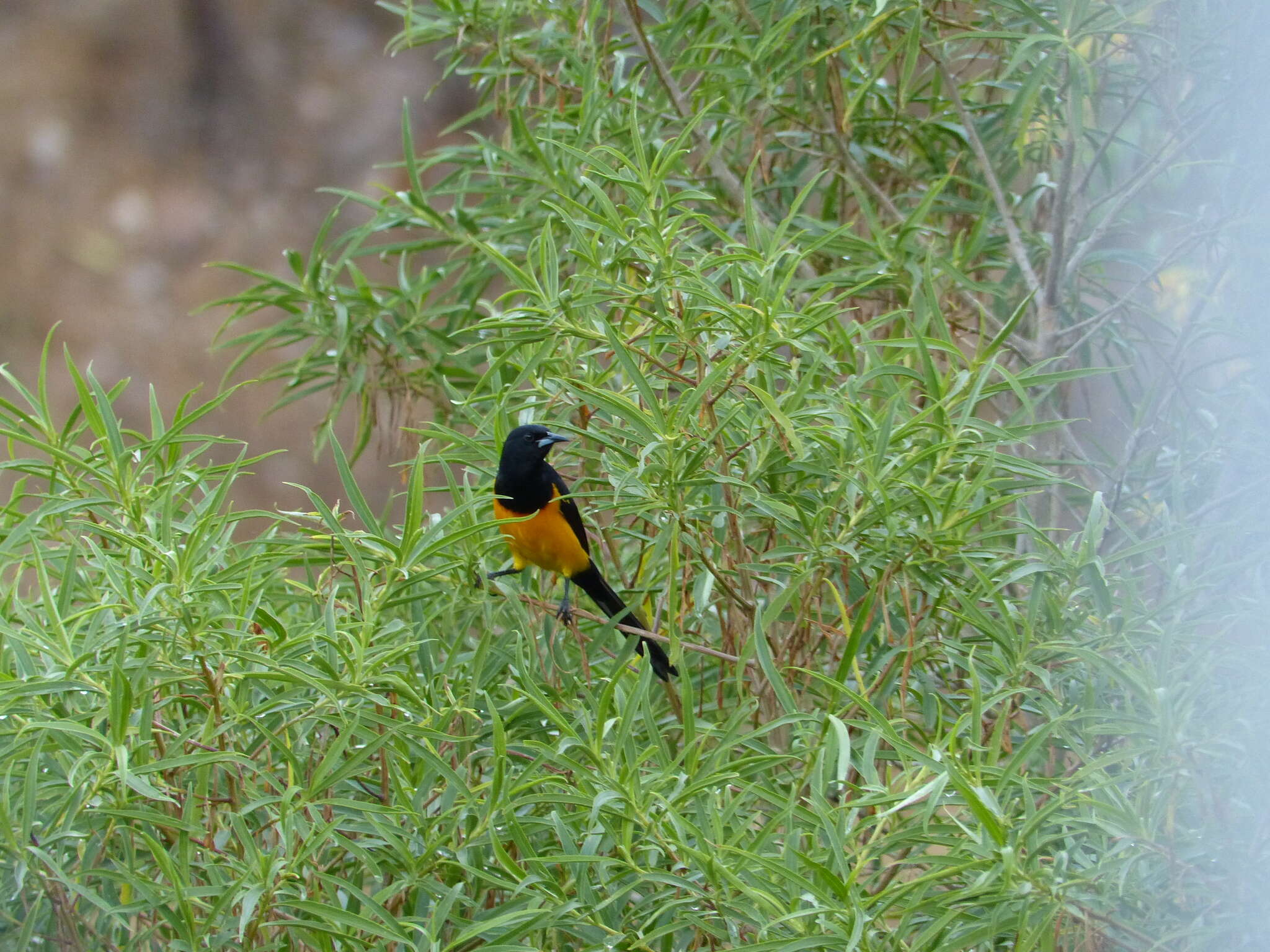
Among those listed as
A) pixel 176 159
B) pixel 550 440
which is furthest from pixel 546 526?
pixel 176 159

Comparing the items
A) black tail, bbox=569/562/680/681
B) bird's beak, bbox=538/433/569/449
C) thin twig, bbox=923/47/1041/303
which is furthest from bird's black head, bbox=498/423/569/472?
thin twig, bbox=923/47/1041/303

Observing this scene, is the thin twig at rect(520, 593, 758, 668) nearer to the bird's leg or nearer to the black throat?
the bird's leg

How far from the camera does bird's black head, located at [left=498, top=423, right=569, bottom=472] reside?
1.41m

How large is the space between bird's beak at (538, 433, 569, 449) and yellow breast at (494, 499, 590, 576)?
85 mm

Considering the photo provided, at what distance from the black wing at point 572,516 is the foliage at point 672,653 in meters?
0.04

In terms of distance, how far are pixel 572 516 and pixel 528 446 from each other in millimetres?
128

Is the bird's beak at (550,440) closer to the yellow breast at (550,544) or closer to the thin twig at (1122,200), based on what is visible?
the yellow breast at (550,544)

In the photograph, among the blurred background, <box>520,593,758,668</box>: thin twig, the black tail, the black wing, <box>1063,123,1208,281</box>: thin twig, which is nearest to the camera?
<box>520,593,758,668</box>: thin twig

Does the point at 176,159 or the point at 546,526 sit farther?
the point at 176,159

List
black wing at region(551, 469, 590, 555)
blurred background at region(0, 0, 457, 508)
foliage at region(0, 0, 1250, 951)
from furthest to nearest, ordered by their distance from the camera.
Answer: blurred background at region(0, 0, 457, 508)
black wing at region(551, 469, 590, 555)
foliage at region(0, 0, 1250, 951)

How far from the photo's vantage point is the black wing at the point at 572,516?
4.96 feet

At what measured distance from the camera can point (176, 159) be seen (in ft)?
20.9

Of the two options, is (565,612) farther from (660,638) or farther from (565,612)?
(660,638)

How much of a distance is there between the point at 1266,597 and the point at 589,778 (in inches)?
22.5
